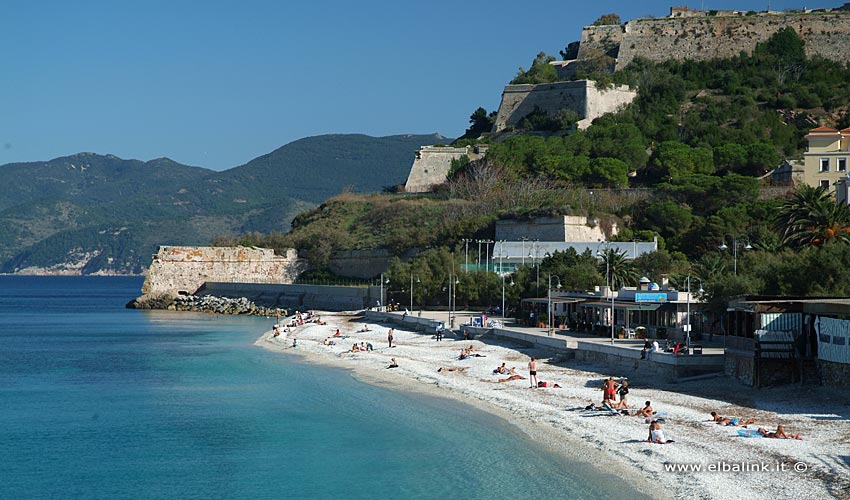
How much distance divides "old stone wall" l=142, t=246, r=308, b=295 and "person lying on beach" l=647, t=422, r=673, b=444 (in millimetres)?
61848

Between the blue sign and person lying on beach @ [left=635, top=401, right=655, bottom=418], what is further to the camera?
the blue sign

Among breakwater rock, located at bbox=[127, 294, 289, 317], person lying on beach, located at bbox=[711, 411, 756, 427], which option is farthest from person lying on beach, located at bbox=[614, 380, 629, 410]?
breakwater rock, located at bbox=[127, 294, 289, 317]

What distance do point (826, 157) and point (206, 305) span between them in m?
42.5

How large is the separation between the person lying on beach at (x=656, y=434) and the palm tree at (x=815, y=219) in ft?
59.9

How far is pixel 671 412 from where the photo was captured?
23641 mm

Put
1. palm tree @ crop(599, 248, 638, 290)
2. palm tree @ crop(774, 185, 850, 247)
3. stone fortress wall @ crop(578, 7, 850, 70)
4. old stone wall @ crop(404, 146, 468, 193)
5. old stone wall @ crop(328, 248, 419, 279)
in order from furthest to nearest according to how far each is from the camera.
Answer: old stone wall @ crop(404, 146, 468, 193), stone fortress wall @ crop(578, 7, 850, 70), old stone wall @ crop(328, 248, 419, 279), palm tree @ crop(599, 248, 638, 290), palm tree @ crop(774, 185, 850, 247)

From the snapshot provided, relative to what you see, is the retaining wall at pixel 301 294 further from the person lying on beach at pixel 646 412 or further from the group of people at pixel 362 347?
the person lying on beach at pixel 646 412

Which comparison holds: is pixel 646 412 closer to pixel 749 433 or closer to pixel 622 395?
pixel 622 395

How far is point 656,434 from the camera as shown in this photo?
2095cm

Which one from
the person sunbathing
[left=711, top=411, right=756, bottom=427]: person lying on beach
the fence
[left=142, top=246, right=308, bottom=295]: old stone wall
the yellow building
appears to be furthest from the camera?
[left=142, top=246, right=308, bottom=295]: old stone wall

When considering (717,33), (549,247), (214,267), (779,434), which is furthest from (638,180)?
(779,434)

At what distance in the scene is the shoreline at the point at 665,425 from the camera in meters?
18.1

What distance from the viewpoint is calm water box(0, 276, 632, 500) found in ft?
66.4

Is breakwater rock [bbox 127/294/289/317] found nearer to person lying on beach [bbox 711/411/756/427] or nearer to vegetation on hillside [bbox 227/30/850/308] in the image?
vegetation on hillside [bbox 227/30/850/308]
